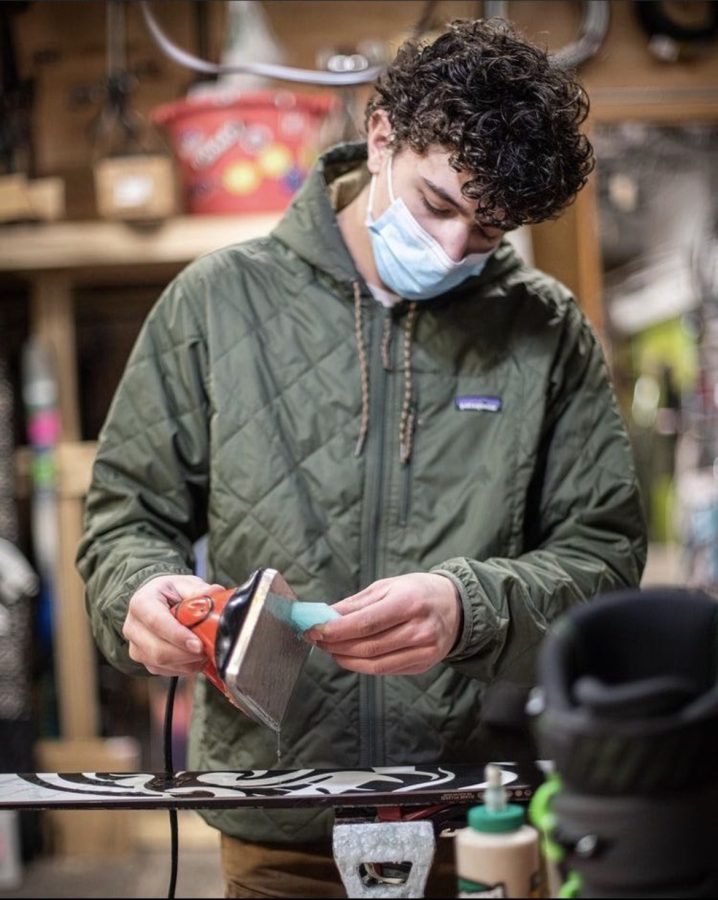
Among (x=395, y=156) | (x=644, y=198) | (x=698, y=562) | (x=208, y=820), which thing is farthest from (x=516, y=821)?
(x=644, y=198)

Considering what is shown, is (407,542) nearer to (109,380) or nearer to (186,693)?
(186,693)

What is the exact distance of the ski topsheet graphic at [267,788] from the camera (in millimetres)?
1293

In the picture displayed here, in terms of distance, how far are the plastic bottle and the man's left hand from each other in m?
0.42

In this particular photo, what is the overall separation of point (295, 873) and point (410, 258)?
0.82 metres

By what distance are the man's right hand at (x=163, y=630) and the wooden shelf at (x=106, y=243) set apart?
6.31 ft

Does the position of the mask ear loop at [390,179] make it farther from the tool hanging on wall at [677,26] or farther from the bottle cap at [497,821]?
the tool hanging on wall at [677,26]

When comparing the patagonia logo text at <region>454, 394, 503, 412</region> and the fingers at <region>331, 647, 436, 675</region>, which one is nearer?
the fingers at <region>331, 647, 436, 675</region>

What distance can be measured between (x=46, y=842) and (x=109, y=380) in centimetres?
133

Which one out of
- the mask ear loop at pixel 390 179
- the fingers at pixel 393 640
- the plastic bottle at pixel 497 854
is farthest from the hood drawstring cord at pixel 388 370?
the plastic bottle at pixel 497 854

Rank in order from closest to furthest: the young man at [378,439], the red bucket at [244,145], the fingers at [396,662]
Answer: the fingers at [396,662] < the young man at [378,439] < the red bucket at [244,145]

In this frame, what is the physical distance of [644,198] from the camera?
191 inches

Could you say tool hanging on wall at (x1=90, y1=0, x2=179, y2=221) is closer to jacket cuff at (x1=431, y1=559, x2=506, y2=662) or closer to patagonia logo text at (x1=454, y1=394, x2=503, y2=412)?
patagonia logo text at (x1=454, y1=394, x2=503, y2=412)

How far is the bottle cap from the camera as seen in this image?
0.96 meters

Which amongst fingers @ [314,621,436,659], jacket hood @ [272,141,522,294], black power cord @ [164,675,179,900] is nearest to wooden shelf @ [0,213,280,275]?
jacket hood @ [272,141,522,294]
